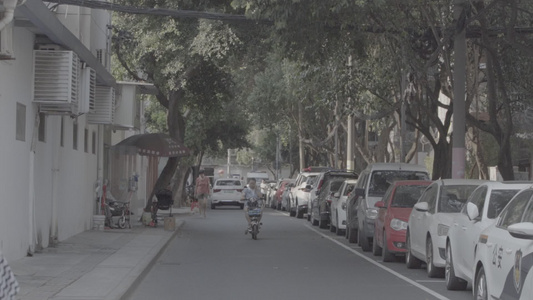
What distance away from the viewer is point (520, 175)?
4422cm

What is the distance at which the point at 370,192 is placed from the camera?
70.4 feet

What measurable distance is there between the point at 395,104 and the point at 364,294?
18.4 metres

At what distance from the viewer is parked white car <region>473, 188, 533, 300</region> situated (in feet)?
26.9

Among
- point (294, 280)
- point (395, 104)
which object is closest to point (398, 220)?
point (294, 280)

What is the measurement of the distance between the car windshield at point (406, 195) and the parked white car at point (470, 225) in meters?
5.04

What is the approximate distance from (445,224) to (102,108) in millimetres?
11784

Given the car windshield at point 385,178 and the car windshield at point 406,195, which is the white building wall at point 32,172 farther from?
the car windshield at point 385,178

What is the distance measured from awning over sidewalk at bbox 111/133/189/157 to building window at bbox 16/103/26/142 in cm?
1035

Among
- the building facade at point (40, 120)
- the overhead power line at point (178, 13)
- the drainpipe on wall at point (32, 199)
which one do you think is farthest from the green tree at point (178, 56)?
the drainpipe on wall at point (32, 199)

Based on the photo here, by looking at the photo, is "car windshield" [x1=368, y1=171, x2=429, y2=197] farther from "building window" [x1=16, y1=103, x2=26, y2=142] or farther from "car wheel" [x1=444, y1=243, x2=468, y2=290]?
"building window" [x1=16, y1=103, x2=26, y2=142]

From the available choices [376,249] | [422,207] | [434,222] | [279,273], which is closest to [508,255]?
[434,222]

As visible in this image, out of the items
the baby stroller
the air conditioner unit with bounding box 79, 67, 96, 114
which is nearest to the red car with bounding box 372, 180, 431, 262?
the air conditioner unit with bounding box 79, 67, 96, 114

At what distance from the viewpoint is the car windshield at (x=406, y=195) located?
18394mm

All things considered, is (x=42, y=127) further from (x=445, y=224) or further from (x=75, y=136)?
(x=445, y=224)
